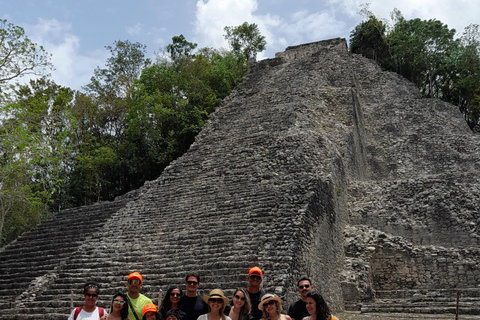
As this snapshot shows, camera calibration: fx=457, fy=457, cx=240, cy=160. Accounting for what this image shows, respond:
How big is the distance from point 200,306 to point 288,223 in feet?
15.3

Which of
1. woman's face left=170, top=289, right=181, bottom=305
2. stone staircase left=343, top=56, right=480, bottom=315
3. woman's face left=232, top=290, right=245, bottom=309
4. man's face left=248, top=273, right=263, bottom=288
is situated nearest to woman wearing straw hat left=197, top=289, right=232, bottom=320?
woman's face left=232, top=290, right=245, bottom=309

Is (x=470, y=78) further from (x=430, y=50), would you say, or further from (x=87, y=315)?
(x=87, y=315)

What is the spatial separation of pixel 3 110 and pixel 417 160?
41.6 feet

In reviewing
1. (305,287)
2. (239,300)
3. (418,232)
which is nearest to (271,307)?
(239,300)

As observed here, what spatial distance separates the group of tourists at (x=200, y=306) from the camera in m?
4.25

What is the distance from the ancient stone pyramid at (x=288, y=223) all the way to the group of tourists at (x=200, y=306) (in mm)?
2878

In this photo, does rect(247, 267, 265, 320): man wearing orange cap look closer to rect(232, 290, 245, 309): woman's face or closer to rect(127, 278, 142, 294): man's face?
rect(232, 290, 245, 309): woman's face

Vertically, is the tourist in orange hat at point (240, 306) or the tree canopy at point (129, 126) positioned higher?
the tree canopy at point (129, 126)

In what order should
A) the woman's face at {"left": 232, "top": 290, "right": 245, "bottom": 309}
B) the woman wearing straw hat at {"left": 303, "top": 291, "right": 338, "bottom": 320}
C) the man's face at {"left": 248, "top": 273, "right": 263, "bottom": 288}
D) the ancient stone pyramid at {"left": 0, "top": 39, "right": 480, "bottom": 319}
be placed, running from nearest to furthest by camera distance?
1. the woman wearing straw hat at {"left": 303, "top": 291, "right": 338, "bottom": 320}
2. the woman's face at {"left": 232, "top": 290, "right": 245, "bottom": 309}
3. the man's face at {"left": 248, "top": 273, "right": 263, "bottom": 288}
4. the ancient stone pyramid at {"left": 0, "top": 39, "right": 480, "bottom": 319}

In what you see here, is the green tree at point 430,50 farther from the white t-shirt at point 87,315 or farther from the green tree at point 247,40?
the white t-shirt at point 87,315

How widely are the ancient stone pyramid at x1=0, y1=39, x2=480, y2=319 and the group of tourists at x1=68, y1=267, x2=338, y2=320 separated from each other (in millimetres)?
2878

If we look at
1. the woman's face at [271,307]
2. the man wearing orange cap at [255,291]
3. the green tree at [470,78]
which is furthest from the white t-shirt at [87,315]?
the green tree at [470,78]

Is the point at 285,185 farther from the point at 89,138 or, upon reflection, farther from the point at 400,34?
the point at 400,34

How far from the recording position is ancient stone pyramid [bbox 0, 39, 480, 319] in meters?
8.93
